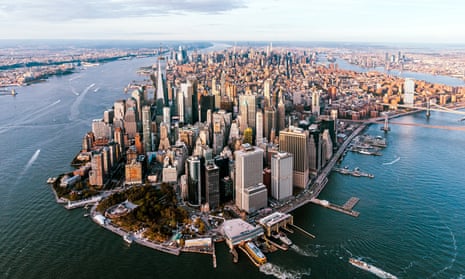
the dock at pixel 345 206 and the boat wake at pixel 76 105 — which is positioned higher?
the boat wake at pixel 76 105

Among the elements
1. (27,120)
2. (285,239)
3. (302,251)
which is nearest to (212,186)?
(285,239)

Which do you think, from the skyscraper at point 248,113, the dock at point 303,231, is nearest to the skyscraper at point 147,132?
the skyscraper at point 248,113

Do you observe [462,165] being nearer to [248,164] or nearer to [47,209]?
[248,164]

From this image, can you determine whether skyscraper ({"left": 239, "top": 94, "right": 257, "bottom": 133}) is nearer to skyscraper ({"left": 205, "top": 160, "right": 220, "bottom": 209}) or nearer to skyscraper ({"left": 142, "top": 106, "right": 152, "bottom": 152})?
skyscraper ({"left": 142, "top": 106, "right": 152, "bottom": 152})

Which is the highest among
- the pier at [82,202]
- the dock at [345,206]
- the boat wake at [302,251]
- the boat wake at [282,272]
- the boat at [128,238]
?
the pier at [82,202]

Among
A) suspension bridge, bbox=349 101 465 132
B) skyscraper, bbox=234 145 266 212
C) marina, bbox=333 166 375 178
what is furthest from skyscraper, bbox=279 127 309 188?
suspension bridge, bbox=349 101 465 132

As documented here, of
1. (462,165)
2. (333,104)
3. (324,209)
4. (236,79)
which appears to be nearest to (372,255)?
(324,209)

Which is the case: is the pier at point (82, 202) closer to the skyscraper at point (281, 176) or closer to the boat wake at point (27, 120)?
the skyscraper at point (281, 176)
